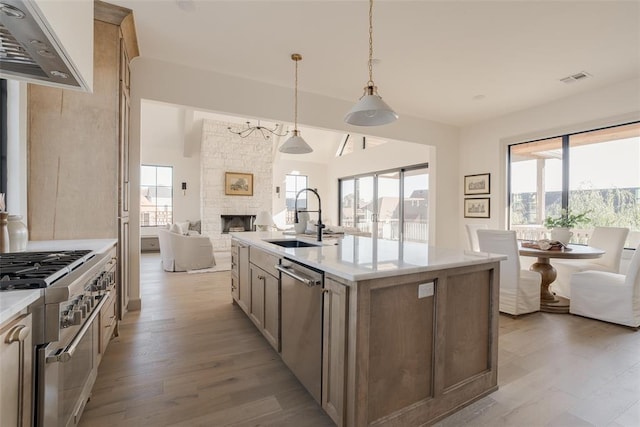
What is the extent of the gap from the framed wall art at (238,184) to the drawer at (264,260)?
5.62m

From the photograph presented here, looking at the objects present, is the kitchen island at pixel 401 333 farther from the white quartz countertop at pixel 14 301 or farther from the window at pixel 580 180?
the window at pixel 580 180

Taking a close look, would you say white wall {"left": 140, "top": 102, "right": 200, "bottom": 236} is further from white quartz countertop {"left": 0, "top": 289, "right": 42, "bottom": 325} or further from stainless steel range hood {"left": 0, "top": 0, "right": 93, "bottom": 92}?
white quartz countertop {"left": 0, "top": 289, "right": 42, "bottom": 325}

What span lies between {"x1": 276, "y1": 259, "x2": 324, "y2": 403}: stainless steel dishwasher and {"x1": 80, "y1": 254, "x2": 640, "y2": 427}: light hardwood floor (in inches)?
7.5

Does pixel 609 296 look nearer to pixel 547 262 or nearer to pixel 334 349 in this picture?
pixel 547 262

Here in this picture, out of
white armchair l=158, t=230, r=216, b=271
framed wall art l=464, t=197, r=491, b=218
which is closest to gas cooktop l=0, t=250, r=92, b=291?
white armchair l=158, t=230, r=216, b=271

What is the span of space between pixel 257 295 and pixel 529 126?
5.14 metres

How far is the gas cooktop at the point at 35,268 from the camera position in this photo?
1.01m

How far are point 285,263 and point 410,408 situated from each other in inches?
42.1

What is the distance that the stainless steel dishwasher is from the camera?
1575mm

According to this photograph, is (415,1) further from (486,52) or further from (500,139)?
(500,139)

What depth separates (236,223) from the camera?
816cm

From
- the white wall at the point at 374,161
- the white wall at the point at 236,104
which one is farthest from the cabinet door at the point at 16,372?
the white wall at the point at 374,161

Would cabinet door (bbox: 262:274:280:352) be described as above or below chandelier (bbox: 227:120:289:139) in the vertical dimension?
below

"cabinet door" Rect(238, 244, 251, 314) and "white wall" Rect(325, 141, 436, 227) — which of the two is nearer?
"cabinet door" Rect(238, 244, 251, 314)
